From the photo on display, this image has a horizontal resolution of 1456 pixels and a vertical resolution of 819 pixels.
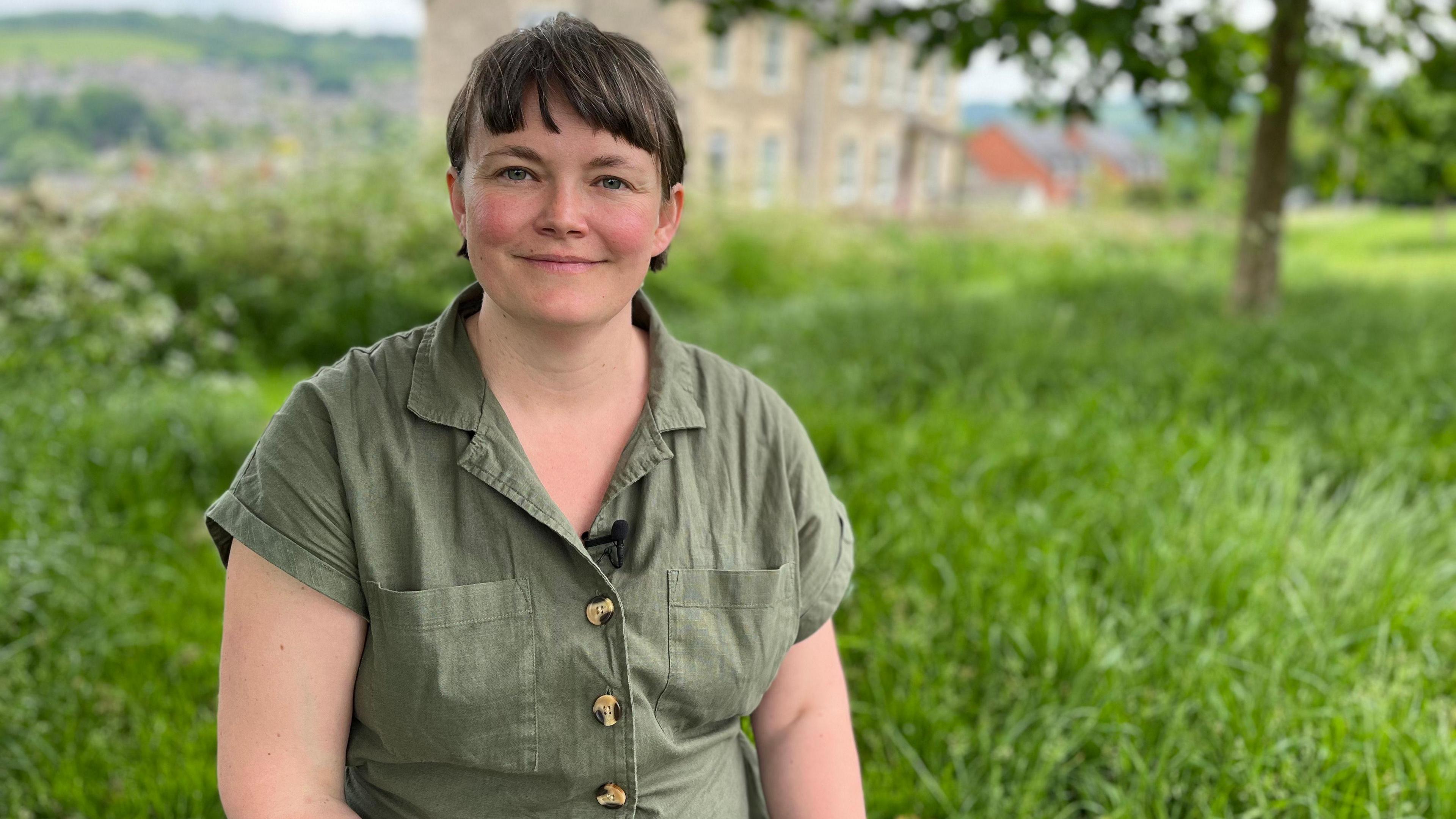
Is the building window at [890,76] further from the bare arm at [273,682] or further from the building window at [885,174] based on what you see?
the bare arm at [273,682]

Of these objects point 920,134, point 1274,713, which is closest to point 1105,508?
point 1274,713

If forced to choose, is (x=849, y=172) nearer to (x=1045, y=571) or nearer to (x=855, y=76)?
(x=855, y=76)

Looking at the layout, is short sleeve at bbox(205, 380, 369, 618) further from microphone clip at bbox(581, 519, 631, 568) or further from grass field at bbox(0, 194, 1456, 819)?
grass field at bbox(0, 194, 1456, 819)

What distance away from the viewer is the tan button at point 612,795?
145 cm

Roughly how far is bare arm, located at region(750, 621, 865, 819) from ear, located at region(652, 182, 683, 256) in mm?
625

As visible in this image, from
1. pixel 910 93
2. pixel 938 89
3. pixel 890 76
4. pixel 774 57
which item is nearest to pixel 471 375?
pixel 774 57

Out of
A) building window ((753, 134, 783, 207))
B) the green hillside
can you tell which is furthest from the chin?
building window ((753, 134, 783, 207))

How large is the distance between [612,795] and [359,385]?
2.05 feet

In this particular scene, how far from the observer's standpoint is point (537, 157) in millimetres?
1353

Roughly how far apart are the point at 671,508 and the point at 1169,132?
16.8ft

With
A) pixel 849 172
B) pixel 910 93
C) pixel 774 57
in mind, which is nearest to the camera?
pixel 774 57

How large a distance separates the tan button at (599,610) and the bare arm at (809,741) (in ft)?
1.17

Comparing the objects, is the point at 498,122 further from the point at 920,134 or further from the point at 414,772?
the point at 920,134

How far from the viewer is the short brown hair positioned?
1326 mm
